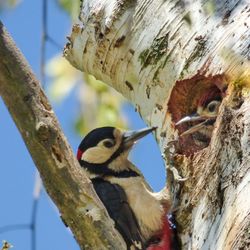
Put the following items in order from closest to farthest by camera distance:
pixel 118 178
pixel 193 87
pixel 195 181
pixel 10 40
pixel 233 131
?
pixel 10 40, pixel 233 131, pixel 195 181, pixel 193 87, pixel 118 178

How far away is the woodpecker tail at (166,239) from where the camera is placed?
339 centimetres

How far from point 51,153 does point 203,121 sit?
48.1 inches

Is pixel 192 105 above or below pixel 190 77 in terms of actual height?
above

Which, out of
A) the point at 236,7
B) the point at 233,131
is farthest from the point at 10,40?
the point at 236,7

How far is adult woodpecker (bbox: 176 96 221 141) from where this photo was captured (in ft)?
11.5

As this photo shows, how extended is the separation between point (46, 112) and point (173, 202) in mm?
1124

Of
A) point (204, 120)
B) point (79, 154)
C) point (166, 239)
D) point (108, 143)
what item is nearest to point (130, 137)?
point (108, 143)

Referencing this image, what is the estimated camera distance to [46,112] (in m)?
2.50

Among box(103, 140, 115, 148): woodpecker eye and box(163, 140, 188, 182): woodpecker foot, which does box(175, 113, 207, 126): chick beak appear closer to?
box(163, 140, 188, 182): woodpecker foot

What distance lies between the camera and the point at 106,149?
414cm

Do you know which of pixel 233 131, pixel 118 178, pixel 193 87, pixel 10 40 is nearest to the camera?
pixel 10 40

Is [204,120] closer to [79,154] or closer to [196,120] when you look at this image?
[196,120]

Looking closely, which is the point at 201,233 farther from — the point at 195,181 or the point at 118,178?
the point at 118,178

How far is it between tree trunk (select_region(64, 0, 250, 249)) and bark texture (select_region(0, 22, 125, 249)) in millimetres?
437
